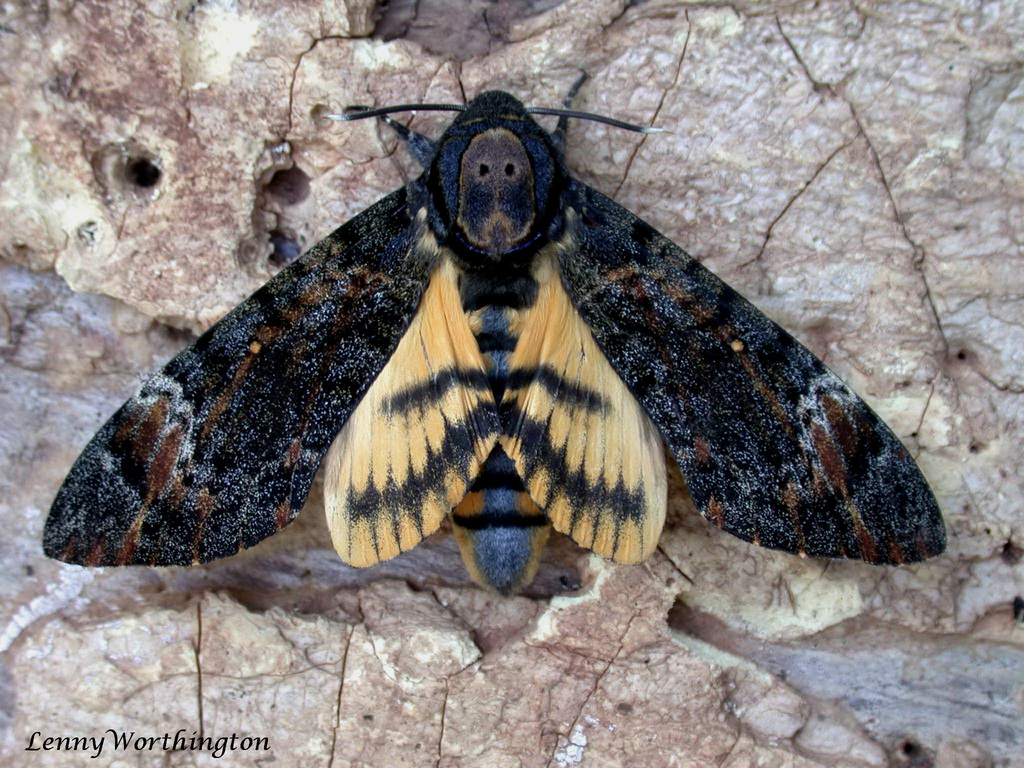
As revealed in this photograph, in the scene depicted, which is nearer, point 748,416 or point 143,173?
point 748,416

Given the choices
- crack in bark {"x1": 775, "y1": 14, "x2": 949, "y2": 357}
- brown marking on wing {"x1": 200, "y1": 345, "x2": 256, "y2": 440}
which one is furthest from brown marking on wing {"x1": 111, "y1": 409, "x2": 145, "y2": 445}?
crack in bark {"x1": 775, "y1": 14, "x2": 949, "y2": 357}

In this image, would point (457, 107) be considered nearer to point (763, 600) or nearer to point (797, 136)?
point (797, 136)

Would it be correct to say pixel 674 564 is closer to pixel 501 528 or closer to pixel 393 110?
pixel 501 528

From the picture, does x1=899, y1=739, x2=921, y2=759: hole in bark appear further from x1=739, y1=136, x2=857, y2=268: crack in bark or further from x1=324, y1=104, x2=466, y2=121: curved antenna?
x1=324, y1=104, x2=466, y2=121: curved antenna

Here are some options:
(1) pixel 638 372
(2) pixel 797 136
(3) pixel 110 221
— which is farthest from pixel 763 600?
(3) pixel 110 221

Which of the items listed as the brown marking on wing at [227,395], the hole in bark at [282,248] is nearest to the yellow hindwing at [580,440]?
the brown marking on wing at [227,395]

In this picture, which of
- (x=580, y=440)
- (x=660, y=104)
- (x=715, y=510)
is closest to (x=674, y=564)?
(x=715, y=510)

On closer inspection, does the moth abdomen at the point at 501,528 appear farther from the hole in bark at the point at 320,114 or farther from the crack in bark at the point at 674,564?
the hole in bark at the point at 320,114
